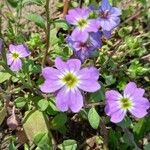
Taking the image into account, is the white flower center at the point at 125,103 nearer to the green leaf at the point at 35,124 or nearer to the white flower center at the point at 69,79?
the white flower center at the point at 69,79

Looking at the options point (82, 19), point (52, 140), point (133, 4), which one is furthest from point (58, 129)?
point (133, 4)

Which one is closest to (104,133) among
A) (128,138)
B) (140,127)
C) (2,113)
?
(128,138)

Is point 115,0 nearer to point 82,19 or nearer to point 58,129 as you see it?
point 82,19

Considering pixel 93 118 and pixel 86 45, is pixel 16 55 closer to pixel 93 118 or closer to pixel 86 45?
pixel 86 45

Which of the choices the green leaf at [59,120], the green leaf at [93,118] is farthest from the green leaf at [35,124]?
the green leaf at [93,118]

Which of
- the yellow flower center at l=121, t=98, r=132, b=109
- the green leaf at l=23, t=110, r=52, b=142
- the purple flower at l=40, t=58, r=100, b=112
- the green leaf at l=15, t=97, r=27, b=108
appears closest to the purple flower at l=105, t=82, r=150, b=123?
the yellow flower center at l=121, t=98, r=132, b=109

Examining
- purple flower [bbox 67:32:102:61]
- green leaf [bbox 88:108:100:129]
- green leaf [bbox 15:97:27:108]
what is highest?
purple flower [bbox 67:32:102:61]

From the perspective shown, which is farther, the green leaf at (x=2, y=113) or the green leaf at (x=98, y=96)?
the green leaf at (x=2, y=113)

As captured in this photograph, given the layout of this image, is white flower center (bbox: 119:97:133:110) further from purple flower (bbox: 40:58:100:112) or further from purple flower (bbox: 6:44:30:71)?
purple flower (bbox: 6:44:30:71)
